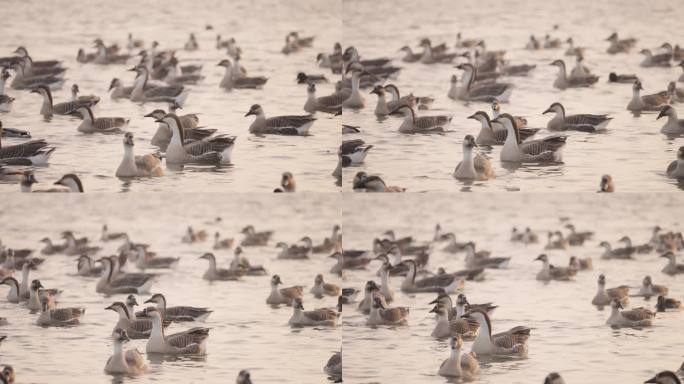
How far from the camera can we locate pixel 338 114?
386 inches

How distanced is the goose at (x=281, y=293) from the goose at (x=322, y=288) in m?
0.10

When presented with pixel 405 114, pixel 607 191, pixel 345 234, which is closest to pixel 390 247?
pixel 345 234

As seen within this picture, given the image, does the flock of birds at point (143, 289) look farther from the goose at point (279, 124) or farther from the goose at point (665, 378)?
the goose at point (665, 378)

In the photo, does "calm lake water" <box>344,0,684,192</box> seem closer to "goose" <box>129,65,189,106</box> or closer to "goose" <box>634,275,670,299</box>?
"goose" <box>634,275,670,299</box>

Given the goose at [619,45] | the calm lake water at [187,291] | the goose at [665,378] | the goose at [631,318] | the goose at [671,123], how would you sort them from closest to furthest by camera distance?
1. the goose at [665,378]
2. the calm lake water at [187,291]
3. the goose at [631,318]
4. the goose at [671,123]
5. the goose at [619,45]

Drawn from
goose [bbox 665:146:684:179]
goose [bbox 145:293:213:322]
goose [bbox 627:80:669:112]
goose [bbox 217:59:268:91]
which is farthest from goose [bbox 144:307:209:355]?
goose [bbox 627:80:669:112]

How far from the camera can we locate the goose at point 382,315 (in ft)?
29.7

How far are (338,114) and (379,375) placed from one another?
2.01m

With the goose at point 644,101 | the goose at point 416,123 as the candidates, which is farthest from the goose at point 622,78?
the goose at point 416,123

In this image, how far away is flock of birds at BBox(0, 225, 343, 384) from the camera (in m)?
8.91

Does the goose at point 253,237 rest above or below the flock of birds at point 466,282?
above

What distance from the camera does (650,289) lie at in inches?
382

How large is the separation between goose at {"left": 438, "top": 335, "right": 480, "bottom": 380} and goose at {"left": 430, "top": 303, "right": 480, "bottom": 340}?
348 mm

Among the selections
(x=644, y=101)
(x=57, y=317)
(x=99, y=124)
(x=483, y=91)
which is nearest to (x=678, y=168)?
(x=644, y=101)
